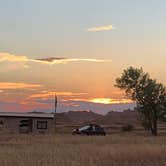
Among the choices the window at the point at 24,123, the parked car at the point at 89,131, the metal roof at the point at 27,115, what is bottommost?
the parked car at the point at 89,131

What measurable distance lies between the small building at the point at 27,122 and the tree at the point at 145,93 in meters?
15.1

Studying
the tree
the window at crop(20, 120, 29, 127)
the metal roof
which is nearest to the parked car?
the tree

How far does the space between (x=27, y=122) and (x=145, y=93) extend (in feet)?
65.0

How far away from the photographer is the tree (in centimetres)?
6294

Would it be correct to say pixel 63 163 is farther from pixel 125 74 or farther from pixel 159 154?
pixel 125 74

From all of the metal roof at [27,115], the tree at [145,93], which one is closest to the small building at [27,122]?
the metal roof at [27,115]

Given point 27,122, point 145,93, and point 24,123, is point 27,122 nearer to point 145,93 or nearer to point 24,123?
point 24,123

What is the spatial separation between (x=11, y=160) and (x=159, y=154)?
22.3ft

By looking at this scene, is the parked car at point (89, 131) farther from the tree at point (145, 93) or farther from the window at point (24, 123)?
the window at point (24, 123)

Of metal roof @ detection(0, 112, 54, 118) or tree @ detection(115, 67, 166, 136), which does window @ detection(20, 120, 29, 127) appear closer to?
metal roof @ detection(0, 112, 54, 118)

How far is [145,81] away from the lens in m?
63.0

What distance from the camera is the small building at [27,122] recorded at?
241ft

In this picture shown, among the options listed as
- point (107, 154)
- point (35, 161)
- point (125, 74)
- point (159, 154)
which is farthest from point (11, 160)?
point (125, 74)

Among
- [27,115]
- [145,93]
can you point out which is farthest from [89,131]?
[27,115]
